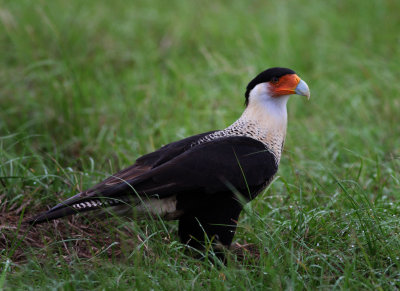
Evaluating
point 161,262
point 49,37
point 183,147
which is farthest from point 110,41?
point 161,262

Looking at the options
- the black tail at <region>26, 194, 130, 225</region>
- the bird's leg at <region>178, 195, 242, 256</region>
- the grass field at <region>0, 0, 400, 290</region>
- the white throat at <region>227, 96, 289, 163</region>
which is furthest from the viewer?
the white throat at <region>227, 96, 289, 163</region>

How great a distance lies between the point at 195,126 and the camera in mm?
4930

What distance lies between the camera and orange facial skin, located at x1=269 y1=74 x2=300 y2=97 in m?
3.41

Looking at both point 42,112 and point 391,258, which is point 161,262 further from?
point 42,112

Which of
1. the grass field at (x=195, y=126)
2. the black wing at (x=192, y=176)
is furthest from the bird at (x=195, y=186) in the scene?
the grass field at (x=195, y=126)

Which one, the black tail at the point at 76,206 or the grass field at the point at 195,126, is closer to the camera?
the grass field at the point at 195,126

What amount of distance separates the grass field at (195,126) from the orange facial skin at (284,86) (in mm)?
552

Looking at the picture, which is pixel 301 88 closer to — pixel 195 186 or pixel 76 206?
pixel 195 186

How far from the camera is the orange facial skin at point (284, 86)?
11.2ft

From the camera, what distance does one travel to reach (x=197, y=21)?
24.3ft

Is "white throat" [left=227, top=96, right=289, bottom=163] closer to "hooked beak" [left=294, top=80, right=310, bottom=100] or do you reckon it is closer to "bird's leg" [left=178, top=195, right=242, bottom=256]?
"hooked beak" [left=294, top=80, right=310, bottom=100]

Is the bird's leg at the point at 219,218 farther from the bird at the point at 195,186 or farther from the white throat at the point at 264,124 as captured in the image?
the white throat at the point at 264,124

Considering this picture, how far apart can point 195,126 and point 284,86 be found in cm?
161

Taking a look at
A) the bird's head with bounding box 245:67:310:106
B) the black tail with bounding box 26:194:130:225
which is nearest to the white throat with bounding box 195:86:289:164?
the bird's head with bounding box 245:67:310:106
